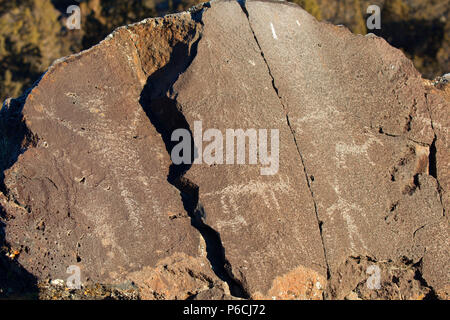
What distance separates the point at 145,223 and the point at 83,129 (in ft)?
2.36

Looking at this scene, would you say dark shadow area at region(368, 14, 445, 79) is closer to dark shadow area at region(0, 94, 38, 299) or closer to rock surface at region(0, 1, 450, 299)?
rock surface at region(0, 1, 450, 299)

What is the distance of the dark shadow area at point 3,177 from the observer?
324cm

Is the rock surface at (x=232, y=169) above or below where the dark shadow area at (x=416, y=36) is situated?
above

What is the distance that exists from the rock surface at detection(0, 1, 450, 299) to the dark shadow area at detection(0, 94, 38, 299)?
14 millimetres

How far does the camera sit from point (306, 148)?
362cm

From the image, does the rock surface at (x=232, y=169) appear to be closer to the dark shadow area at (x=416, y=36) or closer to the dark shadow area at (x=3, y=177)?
the dark shadow area at (x=3, y=177)

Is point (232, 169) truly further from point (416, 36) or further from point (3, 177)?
point (416, 36)

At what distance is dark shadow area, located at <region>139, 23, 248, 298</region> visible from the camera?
3.34m

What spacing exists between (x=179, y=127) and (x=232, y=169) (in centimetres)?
46

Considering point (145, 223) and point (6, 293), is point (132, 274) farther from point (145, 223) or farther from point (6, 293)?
point (6, 293)

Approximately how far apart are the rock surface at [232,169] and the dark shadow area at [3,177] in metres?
0.01

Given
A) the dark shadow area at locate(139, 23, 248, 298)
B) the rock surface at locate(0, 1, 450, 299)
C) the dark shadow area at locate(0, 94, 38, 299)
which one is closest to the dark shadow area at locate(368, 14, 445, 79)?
the rock surface at locate(0, 1, 450, 299)

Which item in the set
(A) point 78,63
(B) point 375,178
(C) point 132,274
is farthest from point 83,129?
(B) point 375,178

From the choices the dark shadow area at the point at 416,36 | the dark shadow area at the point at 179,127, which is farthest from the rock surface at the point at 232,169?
the dark shadow area at the point at 416,36
